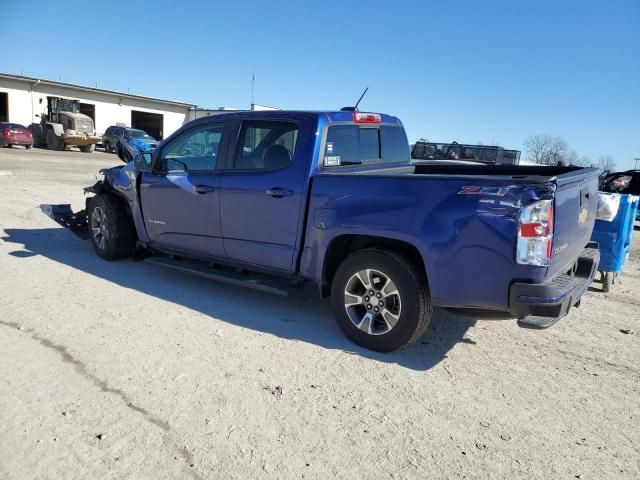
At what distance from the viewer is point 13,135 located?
28438mm

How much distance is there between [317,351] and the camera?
387cm

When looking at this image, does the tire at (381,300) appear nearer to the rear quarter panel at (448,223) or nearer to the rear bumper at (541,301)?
the rear quarter panel at (448,223)

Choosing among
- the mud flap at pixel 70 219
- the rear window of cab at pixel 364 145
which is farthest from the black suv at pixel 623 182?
the mud flap at pixel 70 219

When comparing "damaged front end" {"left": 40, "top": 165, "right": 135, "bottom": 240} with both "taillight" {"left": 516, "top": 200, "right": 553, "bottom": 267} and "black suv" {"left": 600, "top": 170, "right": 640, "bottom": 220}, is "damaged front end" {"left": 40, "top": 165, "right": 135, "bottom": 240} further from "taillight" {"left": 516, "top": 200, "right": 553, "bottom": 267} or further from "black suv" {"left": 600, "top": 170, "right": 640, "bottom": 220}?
"black suv" {"left": 600, "top": 170, "right": 640, "bottom": 220}

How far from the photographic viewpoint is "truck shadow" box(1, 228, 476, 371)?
13.1 feet

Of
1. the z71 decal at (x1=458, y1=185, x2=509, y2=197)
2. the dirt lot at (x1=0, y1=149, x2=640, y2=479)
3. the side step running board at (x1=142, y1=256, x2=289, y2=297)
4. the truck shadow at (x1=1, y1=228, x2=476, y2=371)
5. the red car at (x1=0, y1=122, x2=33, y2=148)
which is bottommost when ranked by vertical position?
the dirt lot at (x1=0, y1=149, x2=640, y2=479)

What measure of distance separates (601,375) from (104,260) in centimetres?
559

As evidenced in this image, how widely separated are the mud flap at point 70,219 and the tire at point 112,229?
0.73 meters

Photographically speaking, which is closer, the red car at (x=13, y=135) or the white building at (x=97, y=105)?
the red car at (x=13, y=135)

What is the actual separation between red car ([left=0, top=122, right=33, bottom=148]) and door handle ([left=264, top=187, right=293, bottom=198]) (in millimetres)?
30175

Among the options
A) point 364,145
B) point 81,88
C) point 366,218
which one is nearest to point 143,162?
point 364,145

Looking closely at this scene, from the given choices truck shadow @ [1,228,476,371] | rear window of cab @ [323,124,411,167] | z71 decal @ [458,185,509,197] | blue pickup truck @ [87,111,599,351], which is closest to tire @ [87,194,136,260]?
truck shadow @ [1,228,476,371]

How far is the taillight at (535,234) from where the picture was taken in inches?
122

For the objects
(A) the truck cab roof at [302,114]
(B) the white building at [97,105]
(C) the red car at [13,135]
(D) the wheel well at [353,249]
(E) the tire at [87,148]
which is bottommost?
(D) the wheel well at [353,249]
